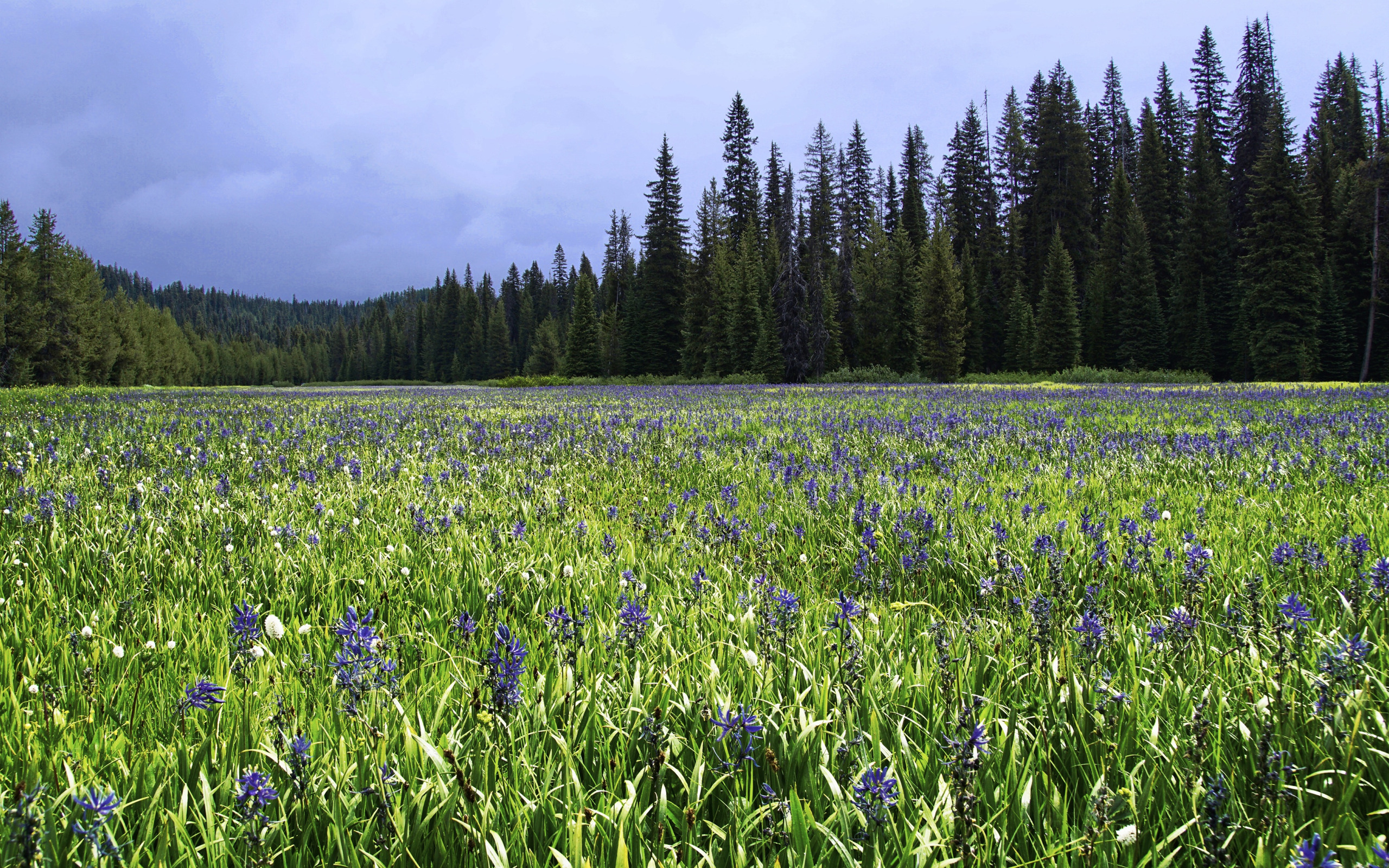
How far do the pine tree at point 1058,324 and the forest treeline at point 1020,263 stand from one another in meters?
0.17

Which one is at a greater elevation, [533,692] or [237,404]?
[237,404]

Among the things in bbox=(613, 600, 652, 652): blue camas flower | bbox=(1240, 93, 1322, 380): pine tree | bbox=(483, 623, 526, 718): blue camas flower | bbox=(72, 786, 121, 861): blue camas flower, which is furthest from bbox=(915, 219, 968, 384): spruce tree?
bbox=(72, 786, 121, 861): blue camas flower

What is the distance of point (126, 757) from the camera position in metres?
1.64

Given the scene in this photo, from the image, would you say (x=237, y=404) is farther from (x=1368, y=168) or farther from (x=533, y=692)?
(x=1368, y=168)

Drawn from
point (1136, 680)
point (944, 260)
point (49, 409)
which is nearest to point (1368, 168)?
point (944, 260)

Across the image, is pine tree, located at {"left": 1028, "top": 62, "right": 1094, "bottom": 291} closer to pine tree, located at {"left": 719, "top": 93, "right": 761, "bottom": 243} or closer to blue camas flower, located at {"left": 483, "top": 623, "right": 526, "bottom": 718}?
pine tree, located at {"left": 719, "top": 93, "right": 761, "bottom": 243}

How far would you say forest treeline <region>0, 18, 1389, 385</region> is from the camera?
47.4 m

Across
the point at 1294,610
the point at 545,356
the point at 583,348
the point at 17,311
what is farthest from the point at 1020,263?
the point at 17,311

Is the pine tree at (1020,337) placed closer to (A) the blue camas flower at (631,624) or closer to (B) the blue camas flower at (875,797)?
(A) the blue camas flower at (631,624)

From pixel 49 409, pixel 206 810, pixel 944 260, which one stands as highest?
pixel 944 260

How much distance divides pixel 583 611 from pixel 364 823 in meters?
1.27

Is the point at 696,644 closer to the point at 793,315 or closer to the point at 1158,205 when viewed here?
the point at 793,315

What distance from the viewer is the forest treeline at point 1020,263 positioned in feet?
156

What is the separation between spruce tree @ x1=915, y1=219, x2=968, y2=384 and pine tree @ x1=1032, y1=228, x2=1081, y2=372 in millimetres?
7945
